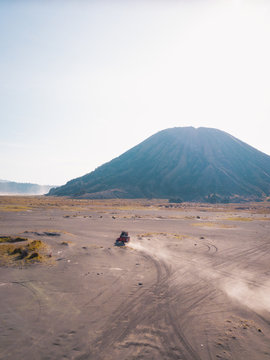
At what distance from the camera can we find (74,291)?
55.1ft

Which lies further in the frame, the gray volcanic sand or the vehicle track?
the gray volcanic sand

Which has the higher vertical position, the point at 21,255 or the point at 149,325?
the point at 21,255

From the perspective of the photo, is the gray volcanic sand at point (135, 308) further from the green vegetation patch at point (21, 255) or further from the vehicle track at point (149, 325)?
the green vegetation patch at point (21, 255)

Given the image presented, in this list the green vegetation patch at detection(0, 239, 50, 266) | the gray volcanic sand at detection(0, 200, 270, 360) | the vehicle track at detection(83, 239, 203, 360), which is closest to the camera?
the vehicle track at detection(83, 239, 203, 360)

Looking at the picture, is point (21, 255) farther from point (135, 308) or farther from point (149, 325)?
point (149, 325)

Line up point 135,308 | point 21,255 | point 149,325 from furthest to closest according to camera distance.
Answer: point 21,255, point 135,308, point 149,325

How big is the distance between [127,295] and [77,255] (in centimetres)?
1206

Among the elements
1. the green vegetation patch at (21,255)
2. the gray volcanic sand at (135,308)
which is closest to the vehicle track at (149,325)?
the gray volcanic sand at (135,308)

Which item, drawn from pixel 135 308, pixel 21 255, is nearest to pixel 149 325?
pixel 135 308

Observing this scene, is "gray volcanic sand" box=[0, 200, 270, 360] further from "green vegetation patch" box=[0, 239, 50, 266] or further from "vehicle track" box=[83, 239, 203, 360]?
"green vegetation patch" box=[0, 239, 50, 266]

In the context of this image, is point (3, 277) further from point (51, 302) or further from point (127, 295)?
point (127, 295)

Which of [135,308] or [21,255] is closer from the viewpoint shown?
[135,308]

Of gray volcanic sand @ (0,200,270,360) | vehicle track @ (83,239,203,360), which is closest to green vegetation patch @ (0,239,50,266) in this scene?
gray volcanic sand @ (0,200,270,360)

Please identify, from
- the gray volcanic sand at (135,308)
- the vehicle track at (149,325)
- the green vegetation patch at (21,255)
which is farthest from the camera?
the green vegetation patch at (21,255)
